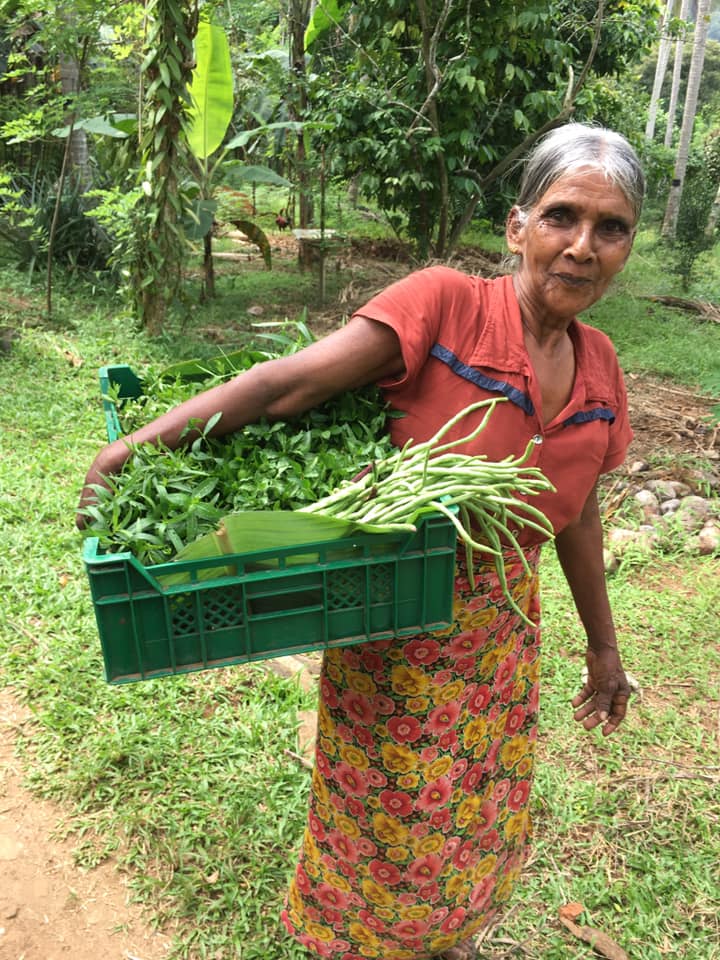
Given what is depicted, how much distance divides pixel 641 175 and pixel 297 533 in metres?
1.02

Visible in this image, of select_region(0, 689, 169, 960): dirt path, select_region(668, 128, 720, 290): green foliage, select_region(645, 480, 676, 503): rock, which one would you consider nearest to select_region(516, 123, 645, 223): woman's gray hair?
select_region(0, 689, 169, 960): dirt path

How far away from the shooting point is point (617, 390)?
1.64 m

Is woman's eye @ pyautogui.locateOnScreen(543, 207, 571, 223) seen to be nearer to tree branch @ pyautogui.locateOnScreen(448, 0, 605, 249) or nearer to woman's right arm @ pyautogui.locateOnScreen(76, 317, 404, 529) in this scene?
woman's right arm @ pyautogui.locateOnScreen(76, 317, 404, 529)

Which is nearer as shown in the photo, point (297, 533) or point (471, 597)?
point (297, 533)

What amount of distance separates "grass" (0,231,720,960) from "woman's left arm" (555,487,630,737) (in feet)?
2.20

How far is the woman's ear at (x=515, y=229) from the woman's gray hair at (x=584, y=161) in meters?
0.03

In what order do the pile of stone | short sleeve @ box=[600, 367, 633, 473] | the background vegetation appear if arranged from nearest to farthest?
short sleeve @ box=[600, 367, 633, 473] → the background vegetation → the pile of stone

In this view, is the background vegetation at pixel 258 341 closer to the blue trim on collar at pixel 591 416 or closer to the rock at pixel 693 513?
the rock at pixel 693 513

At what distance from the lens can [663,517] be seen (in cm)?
419

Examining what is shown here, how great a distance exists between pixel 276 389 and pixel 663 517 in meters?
3.41

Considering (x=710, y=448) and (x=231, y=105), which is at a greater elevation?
(x=231, y=105)

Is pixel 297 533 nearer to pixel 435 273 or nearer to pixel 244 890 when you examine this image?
pixel 435 273

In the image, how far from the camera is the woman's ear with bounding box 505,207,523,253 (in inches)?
61.4

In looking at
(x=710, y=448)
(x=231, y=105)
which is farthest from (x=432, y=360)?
(x=231, y=105)
